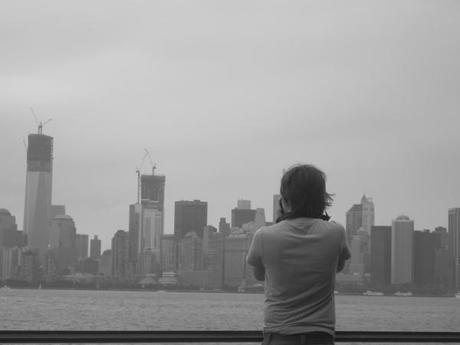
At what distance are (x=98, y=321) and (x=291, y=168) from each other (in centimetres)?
6114

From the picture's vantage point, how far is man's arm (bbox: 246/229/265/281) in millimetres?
3715

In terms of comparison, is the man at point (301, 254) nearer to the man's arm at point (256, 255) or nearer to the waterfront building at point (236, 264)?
the man's arm at point (256, 255)

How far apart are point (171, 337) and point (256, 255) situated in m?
1.44

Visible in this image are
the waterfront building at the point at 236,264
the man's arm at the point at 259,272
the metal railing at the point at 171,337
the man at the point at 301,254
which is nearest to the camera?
the man at the point at 301,254

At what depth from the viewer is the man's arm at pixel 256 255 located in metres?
3.71

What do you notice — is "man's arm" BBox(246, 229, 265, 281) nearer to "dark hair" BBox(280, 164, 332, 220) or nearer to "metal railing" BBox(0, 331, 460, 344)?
"dark hair" BBox(280, 164, 332, 220)

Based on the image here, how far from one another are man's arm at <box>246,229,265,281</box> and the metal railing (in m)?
1.13

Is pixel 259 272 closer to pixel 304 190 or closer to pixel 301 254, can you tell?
pixel 301 254

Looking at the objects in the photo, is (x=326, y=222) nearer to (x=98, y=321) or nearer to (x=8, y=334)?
(x=8, y=334)

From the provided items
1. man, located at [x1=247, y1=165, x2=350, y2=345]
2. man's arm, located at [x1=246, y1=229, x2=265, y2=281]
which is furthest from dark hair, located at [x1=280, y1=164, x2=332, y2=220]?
man's arm, located at [x1=246, y1=229, x2=265, y2=281]

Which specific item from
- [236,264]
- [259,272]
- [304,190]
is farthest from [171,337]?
[236,264]

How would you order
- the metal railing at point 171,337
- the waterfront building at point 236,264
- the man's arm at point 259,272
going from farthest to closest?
1. the waterfront building at point 236,264
2. the metal railing at point 171,337
3. the man's arm at point 259,272

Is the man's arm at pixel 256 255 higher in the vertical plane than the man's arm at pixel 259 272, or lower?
higher

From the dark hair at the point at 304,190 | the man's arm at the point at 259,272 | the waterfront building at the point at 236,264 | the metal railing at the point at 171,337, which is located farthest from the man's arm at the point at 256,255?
the waterfront building at the point at 236,264
